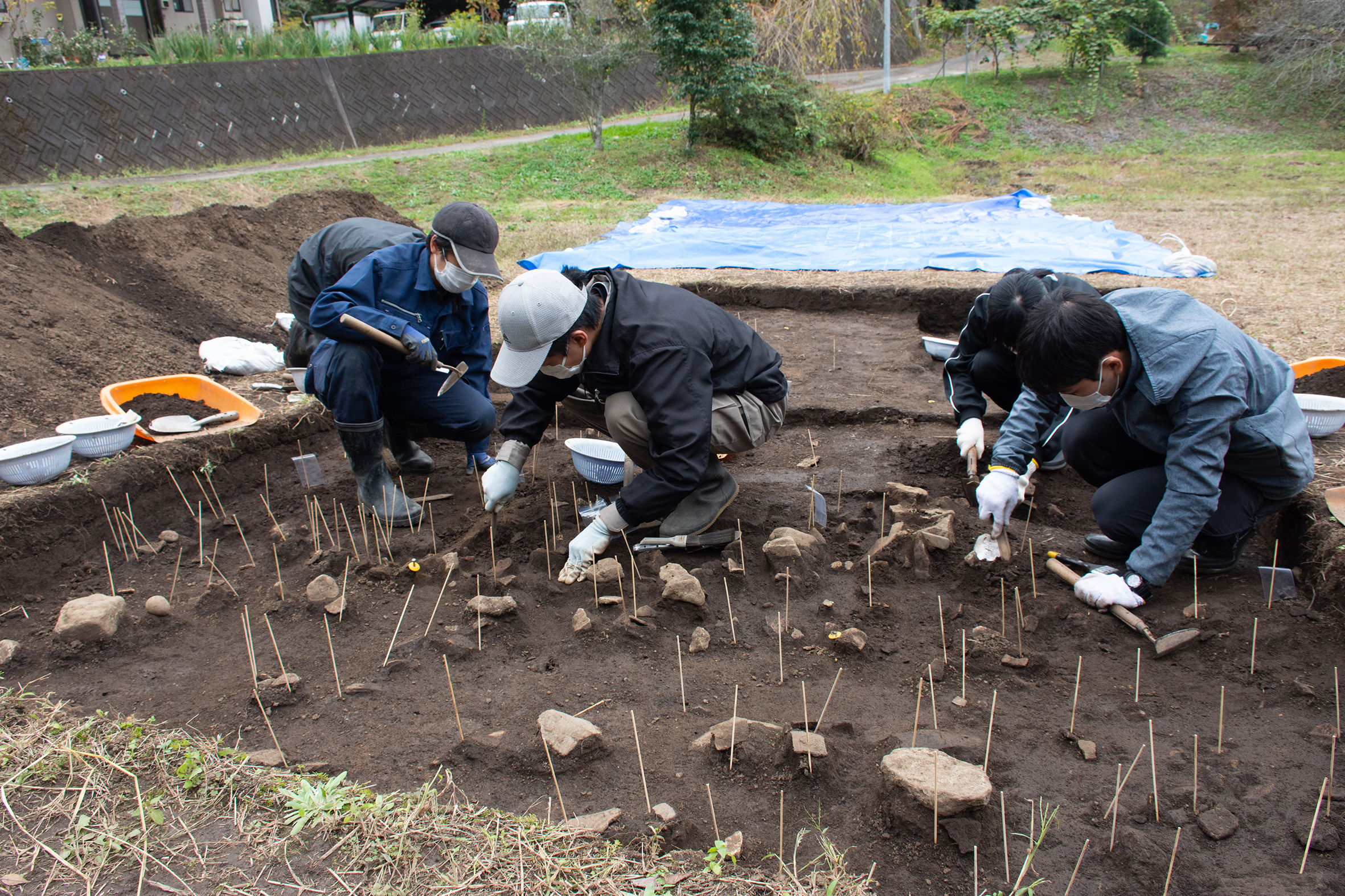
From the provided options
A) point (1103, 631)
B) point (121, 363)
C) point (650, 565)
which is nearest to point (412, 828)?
point (650, 565)

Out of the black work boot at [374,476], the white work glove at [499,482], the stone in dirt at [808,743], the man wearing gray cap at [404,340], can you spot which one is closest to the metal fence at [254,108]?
the man wearing gray cap at [404,340]

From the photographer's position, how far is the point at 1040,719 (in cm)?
244

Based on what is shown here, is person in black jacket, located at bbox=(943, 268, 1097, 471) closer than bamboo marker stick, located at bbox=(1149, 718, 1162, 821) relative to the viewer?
No

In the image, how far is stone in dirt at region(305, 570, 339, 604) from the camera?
3.06 metres

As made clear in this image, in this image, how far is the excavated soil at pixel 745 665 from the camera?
6.79 feet

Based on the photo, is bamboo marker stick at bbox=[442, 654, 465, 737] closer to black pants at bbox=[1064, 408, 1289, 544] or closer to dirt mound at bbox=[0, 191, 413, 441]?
black pants at bbox=[1064, 408, 1289, 544]

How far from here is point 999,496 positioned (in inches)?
→ 125

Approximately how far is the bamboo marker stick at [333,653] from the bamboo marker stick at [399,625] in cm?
14

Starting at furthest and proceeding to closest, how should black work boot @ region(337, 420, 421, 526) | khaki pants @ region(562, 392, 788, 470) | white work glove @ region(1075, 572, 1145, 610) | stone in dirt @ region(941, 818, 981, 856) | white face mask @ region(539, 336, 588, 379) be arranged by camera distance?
black work boot @ region(337, 420, 421, 526), khaki pants @ region(562, 392, 788, 470), white face mask @ region(539, 336, 588, 379), white work glove @ region(1075, 572, 1145, 610), stone in dirt @ region(941, 818, 981, 856)

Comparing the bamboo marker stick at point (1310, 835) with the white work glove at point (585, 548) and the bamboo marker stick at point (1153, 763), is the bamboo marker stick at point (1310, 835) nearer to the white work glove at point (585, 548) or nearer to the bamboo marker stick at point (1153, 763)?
the bamboo marker stick at point (1153, 763)

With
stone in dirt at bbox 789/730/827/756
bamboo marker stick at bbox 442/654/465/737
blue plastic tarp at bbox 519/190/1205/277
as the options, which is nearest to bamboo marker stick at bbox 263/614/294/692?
bamboo marker stick at bbox 442/654/465/737

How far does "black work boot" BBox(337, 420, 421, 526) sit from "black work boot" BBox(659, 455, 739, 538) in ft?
3.91

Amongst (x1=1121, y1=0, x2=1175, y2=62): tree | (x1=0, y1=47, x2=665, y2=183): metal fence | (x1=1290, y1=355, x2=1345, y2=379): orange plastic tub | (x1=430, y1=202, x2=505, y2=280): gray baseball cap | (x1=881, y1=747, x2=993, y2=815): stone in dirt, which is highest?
(x1=1121, y1=0, x2=1175, y2=62): tree

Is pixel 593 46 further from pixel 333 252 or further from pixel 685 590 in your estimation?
pixel 685 590
